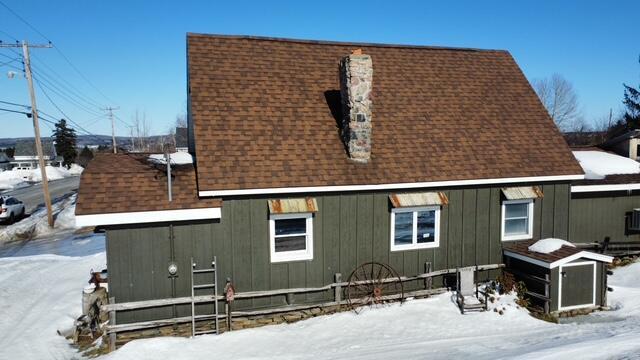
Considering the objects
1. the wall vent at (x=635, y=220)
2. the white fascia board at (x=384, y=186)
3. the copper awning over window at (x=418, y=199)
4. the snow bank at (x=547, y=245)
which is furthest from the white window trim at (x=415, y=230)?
the wall vent at (x=635, y=220)

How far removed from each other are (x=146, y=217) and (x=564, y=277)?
10953mm

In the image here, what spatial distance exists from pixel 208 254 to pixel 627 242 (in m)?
15.5

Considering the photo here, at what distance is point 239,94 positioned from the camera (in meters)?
13.0

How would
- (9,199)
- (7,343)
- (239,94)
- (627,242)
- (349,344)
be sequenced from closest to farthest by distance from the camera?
(349,344), (7,343), (239,94), (627,242), (9,199)

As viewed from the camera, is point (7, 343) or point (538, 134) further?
point (538, 134)

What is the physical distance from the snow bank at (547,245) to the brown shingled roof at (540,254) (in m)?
0.11

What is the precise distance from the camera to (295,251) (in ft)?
38.0

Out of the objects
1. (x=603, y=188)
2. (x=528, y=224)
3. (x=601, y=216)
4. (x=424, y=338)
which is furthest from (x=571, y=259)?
(x=601, y=216)

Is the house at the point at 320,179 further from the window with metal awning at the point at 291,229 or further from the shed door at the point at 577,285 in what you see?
the shed door at the point at 577,285

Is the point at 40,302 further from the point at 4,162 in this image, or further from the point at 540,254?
the point at 4,162

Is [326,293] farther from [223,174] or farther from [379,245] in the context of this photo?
[223,174]

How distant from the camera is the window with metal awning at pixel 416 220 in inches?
480

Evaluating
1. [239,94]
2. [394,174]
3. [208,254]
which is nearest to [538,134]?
[394,174]

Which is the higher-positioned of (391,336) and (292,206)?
(292,206)
